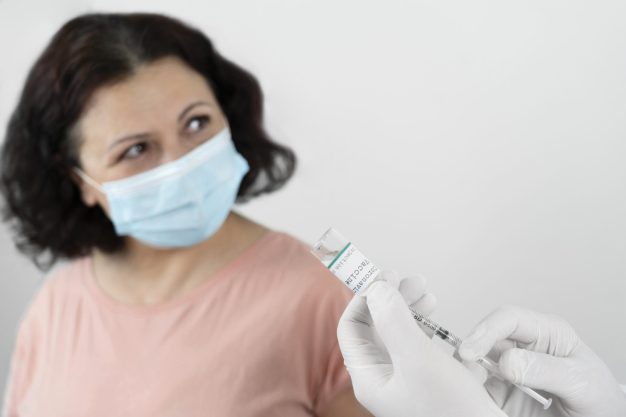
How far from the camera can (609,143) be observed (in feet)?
3.65

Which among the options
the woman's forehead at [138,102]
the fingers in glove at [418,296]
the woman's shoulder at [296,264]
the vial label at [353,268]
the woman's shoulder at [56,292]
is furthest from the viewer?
the woman's shoulder at [56,292]

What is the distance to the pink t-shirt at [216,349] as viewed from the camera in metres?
1.10

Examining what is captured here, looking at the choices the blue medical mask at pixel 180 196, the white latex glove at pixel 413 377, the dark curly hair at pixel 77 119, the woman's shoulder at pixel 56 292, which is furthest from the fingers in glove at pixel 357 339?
the woman's shoulder at pixel 56 292

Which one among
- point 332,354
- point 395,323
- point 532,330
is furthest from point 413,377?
point 332,354

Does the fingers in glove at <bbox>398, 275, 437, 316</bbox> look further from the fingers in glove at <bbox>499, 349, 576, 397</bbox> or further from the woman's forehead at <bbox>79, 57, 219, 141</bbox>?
the woman's forehead at <bbox>79, 57, 219, 141</bbox>

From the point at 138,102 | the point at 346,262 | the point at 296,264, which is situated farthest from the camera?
the point at 296,264

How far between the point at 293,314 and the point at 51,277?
53 centimetres

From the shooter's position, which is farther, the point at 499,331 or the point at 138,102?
the point at 138,102

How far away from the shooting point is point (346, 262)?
32.1 inches

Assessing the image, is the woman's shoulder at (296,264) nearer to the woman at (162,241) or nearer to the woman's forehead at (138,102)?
the woman at (162,241)

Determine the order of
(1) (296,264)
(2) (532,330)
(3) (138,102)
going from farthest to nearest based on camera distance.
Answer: (1) (296,264) → (3) (138,102) → (2) (532,330)

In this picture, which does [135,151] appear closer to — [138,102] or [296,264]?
[138,102]

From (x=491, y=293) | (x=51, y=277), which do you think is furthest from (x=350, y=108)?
(x=51, y=277)

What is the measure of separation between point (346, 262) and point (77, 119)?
53cm
